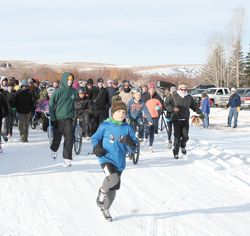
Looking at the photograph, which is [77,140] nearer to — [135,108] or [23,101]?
[135,108]

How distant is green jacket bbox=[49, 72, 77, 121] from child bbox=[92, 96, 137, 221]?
3.52 meters

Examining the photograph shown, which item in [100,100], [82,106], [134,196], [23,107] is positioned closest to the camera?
[134,196]

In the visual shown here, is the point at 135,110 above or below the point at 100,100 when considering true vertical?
below

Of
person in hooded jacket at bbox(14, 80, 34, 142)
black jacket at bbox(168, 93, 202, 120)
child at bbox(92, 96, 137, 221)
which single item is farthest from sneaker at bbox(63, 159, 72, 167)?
person in hooded jacket at bbox(14, 80, 34, 142)

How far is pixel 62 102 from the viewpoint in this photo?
31.4 ft

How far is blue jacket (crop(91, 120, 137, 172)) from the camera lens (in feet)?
19.9

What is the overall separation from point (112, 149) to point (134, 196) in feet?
5.42

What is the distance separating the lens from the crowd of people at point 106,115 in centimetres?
608

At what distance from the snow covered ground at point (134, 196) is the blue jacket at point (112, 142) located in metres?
0.78

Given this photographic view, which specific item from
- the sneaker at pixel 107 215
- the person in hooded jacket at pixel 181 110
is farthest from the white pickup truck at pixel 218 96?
the sneaker at pixel 107 215

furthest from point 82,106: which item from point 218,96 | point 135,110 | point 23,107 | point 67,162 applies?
point 218,96

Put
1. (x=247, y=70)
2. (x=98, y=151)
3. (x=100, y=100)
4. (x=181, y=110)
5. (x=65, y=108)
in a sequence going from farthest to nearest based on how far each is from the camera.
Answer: (x=247, y=70) < (x=100, y=100) < (x=181, y=110) < (x=65, y=108) < (x=98, y=151)

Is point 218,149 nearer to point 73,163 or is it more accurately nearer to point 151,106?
point 151,106

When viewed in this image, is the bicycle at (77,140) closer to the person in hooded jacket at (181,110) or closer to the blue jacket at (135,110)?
the blue jacket at (135,110)
